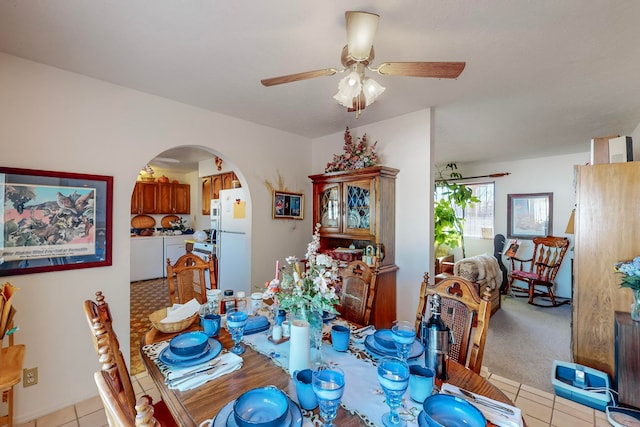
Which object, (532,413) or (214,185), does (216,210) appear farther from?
(532,413)

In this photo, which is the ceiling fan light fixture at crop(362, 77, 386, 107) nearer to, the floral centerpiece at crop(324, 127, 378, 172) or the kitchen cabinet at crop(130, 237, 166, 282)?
the floral centerpiece at crop(324, 127, 378, 172)

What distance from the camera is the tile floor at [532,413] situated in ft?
6.06

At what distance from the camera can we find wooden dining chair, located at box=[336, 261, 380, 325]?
6.12 ft

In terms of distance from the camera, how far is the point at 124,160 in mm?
2326

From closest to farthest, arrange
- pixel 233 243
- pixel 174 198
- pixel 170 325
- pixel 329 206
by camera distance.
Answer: pixel 170 325 → pixel 329 206 → pixel 233 243 → pixel 174 198

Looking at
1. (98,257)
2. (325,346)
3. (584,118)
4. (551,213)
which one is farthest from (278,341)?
(551,213)

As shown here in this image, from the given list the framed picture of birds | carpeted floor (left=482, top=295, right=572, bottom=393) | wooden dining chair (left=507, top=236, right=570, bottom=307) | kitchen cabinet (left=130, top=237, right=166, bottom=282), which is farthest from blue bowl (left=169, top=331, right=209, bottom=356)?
wooden dining chair (left=507, top=236, right=570, bottom=307)

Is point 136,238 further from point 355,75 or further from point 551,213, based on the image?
point 551,213

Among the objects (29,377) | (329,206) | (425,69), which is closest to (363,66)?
(425,69)

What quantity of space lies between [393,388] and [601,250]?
2410 mm

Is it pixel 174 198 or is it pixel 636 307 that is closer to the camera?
pixel 636 307

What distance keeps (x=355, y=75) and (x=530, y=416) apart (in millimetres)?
2498

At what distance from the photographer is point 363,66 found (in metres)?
1.50

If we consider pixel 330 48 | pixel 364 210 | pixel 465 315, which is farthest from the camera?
pixel 364 210
